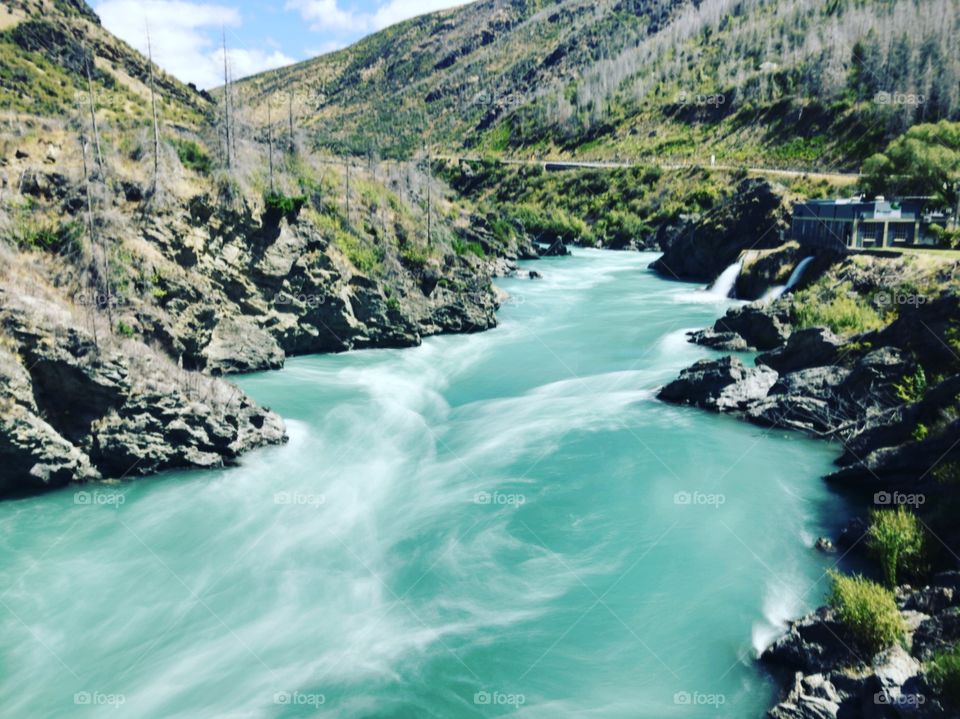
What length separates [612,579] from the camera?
18188mm

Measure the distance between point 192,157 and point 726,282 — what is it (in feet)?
145

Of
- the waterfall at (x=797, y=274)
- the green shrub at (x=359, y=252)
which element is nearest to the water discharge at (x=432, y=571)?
the green shrub at (x=359, y=252)

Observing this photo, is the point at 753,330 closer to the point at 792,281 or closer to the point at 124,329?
the point at 792,281

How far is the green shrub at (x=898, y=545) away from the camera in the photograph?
1630 cm

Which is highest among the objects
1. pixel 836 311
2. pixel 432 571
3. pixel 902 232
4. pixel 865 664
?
pixel 902 232

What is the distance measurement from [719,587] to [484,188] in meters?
119

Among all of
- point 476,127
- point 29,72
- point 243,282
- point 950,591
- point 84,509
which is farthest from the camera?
A: point 476,127

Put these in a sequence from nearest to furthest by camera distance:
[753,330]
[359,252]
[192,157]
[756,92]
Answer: [192,157] → [753,330] → [359,252] → [756,92]

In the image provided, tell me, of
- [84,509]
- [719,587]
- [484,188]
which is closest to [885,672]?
A: [719,587]

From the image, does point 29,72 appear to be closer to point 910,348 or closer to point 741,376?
point 741,376

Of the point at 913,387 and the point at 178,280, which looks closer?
the point at 913,387

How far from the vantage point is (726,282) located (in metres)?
60.2

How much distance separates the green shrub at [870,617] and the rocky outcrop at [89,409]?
1932 cm

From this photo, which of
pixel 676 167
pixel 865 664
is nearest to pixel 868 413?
pixel 865 664
